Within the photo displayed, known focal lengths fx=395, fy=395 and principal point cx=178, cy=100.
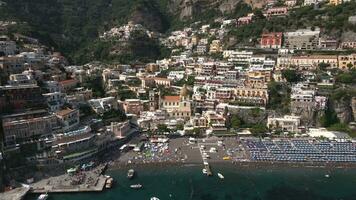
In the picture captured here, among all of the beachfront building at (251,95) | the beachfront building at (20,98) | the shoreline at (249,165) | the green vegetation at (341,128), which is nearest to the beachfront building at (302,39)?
the beachfront building at (251,95)

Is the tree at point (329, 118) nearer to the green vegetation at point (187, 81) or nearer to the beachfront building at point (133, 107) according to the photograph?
the green vegetation at point (187, 81)

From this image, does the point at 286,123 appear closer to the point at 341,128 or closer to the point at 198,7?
the point at 341,128

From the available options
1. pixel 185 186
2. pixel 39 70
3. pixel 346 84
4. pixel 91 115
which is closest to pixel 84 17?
pixel 39 70

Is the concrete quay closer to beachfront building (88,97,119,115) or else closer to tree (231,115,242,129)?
beachfront building (88,97,119,115)

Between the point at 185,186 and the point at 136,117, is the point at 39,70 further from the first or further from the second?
the point at 185,186

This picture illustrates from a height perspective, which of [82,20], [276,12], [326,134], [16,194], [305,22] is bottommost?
[16,194]

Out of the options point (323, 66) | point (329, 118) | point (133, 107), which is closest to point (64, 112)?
point (133, 107)

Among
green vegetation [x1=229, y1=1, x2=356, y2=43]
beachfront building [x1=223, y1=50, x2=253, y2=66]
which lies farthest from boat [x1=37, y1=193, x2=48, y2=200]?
green vegetation [x1=229, y1=1, x2=356, y2=43]
